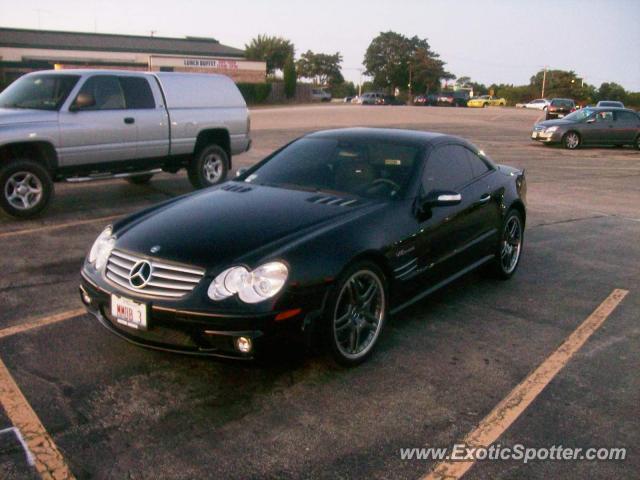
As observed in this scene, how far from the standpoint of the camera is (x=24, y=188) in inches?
322

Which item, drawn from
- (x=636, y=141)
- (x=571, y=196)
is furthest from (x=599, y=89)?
(x=571, y=196)

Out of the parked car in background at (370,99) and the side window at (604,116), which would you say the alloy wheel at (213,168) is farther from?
the parked car in background at (370,99)

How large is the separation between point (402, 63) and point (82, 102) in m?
104

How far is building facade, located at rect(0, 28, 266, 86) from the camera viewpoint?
191ft

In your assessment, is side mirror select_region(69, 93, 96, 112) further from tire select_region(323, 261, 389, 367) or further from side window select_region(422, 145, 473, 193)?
tire select_region(323, 261, 389, 367)

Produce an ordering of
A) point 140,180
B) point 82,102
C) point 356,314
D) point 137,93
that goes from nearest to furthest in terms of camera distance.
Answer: point 356,314
point 82,102
point 137,93
point 140,180

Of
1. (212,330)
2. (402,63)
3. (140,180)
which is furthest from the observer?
(402,63)

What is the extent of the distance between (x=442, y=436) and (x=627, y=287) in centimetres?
357

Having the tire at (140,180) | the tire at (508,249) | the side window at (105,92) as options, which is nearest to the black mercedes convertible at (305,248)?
the tire at (508,249)

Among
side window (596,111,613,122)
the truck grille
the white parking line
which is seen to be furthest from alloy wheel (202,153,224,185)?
side window (596,111,613,122)

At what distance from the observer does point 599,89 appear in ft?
287

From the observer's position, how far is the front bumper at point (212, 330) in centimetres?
354

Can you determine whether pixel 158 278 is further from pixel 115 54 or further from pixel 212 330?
pixel 115 54

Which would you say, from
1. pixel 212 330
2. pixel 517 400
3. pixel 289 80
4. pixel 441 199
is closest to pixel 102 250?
pixel 212 330
